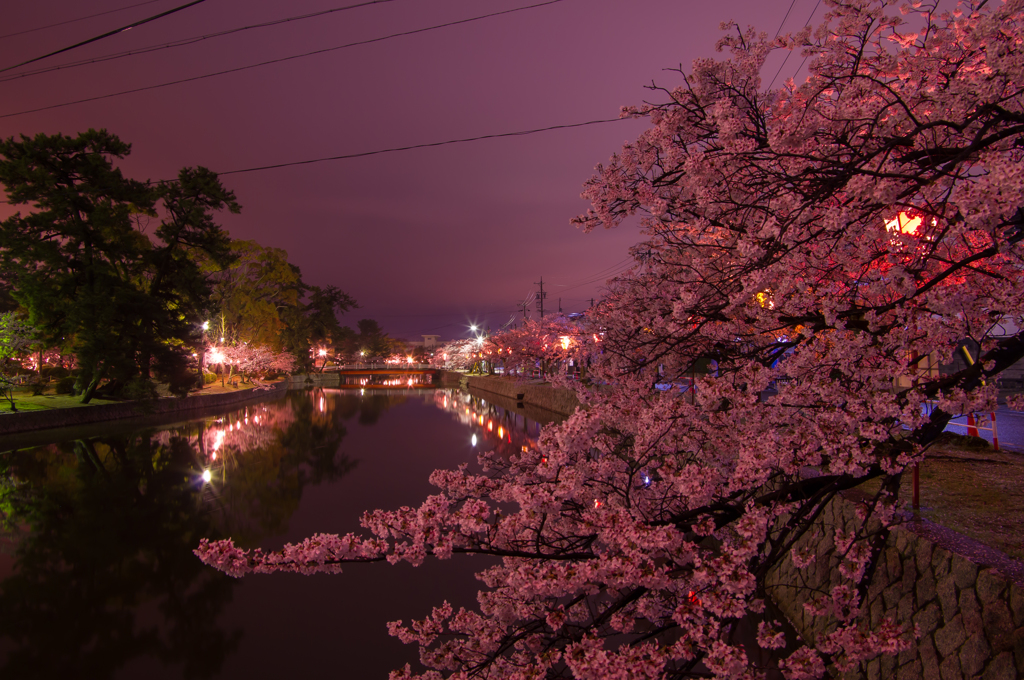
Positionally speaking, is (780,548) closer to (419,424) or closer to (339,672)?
(339,672)

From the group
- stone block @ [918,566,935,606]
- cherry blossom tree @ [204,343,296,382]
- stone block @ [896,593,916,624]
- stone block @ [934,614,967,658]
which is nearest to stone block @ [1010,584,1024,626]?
stone block @ [934,614,967,658]

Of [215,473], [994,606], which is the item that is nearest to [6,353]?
[215,473]

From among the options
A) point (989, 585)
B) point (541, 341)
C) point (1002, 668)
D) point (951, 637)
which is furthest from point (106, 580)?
point (541, 341)

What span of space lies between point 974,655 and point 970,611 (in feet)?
0.86

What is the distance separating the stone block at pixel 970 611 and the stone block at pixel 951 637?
0.04 meters

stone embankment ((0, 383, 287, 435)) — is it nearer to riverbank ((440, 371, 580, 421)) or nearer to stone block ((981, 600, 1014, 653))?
riverbank ((440, 371, 580, 421))

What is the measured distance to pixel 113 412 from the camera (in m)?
20.9

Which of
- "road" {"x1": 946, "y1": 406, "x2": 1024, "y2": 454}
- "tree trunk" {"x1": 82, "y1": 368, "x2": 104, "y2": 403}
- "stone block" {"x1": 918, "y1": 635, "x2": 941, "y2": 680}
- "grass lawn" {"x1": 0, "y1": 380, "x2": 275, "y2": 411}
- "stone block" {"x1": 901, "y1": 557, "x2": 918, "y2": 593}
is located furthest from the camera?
"tree trunk" {"x1": 82, "y1": 368, "x2": 104, "y2": 403}

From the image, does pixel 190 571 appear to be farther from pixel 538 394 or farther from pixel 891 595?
pixel 538 394

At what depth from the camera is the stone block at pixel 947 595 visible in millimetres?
3257

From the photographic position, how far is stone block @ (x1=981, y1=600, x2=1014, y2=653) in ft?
9.25

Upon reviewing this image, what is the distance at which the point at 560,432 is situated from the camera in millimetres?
3020

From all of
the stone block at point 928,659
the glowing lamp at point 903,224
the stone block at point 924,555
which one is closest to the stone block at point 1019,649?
the stone block at point 928,659

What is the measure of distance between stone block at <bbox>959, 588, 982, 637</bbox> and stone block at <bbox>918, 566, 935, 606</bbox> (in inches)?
10.5
